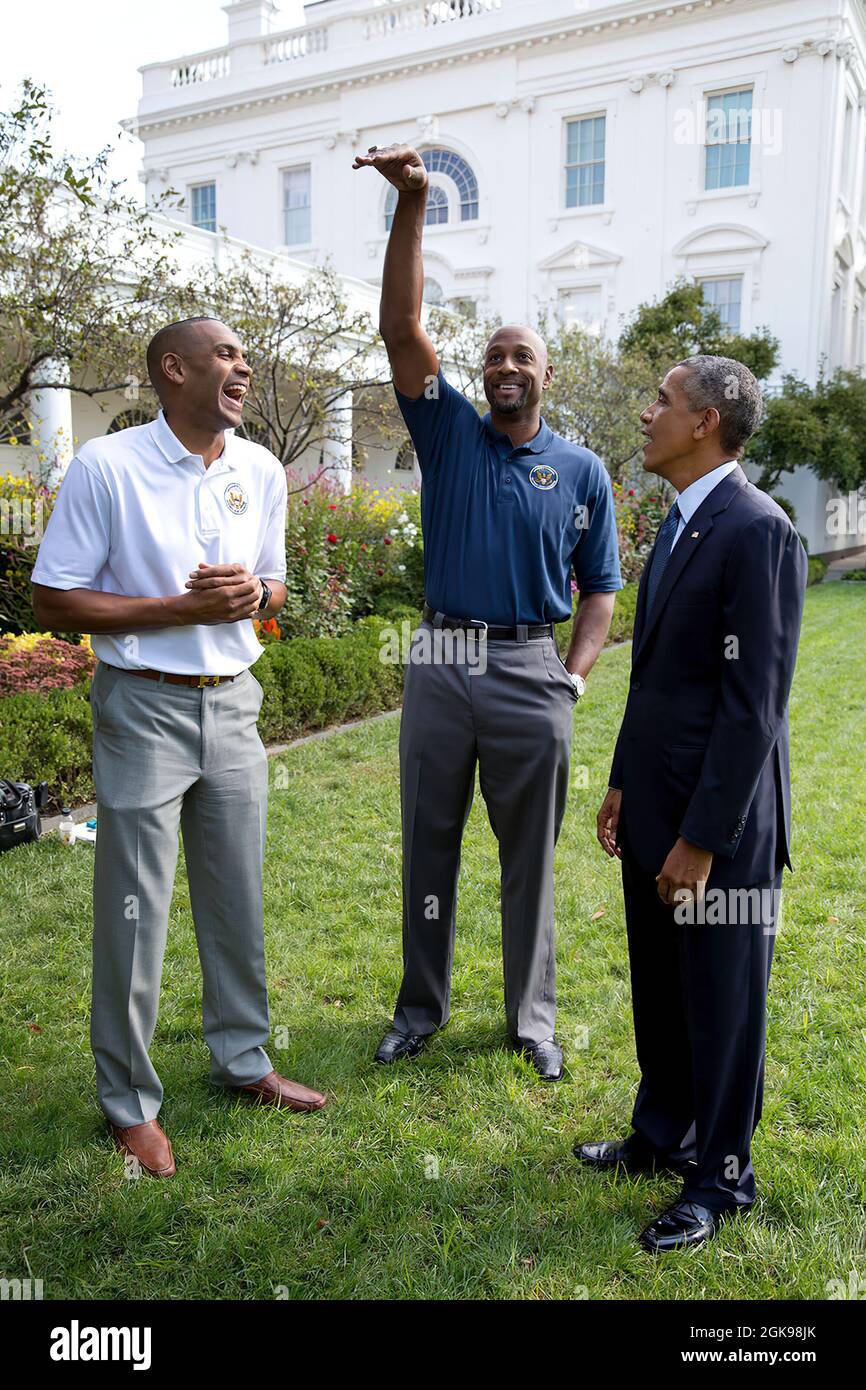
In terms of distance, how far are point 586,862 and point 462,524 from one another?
263 centimetres

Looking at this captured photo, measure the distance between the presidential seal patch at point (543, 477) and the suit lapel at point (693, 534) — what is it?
786 mm

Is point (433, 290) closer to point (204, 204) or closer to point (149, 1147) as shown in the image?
point (204, 204)

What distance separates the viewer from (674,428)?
260 centimetres

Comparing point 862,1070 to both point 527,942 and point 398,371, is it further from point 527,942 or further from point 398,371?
point 398,371

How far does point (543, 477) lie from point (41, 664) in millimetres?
4706

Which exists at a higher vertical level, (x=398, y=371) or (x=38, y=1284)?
(x=398, y=371)

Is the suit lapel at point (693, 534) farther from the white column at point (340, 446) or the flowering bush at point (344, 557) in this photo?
the white column at point (340, 446)

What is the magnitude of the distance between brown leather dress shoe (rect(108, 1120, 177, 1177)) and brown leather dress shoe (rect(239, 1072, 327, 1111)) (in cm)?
33

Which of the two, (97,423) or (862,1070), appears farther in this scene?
(97,423)

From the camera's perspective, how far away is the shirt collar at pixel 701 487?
8.52 ft

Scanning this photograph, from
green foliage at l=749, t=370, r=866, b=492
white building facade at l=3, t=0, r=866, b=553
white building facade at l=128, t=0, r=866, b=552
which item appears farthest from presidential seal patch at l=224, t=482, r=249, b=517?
white building facade at l=128, t=0, r=866, b=552

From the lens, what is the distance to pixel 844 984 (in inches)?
160
